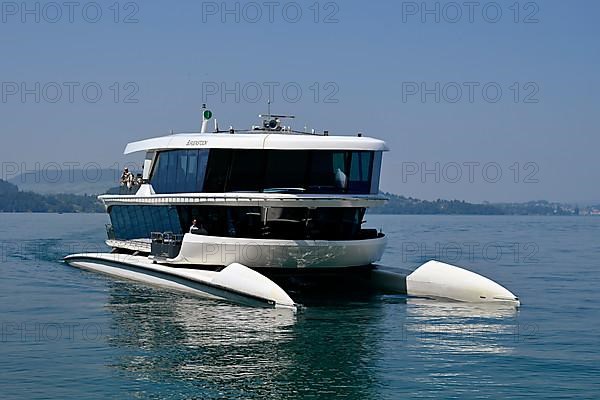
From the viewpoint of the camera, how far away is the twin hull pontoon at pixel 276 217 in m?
24.8

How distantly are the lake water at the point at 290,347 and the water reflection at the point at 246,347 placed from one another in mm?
34

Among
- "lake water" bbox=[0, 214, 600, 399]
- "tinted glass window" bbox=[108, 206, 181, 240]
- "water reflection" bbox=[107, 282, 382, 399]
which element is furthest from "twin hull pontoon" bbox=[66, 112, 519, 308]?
"water reflection" bbox=[107, 282, 382, 399]

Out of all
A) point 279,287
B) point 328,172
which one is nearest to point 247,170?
point 328,172

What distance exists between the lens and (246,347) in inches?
759

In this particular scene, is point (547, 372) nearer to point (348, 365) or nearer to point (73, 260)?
point (348, 365)

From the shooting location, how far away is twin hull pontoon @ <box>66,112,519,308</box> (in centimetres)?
2480

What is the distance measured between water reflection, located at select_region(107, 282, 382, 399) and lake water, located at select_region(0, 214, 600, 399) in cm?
3

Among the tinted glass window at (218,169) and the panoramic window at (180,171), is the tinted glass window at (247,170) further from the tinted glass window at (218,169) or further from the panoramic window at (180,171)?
the panoramic window at (180,171)

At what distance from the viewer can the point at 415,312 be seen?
958 inches

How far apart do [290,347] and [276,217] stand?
6.27 metres

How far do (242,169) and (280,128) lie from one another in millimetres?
3111

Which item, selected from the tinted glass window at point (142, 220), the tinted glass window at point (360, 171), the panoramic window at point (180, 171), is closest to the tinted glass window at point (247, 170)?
the panoramic window at point (180, 171)

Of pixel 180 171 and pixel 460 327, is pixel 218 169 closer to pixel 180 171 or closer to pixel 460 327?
pixel 180 171

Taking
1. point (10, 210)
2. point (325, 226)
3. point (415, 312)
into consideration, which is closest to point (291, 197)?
point (325, 226)
